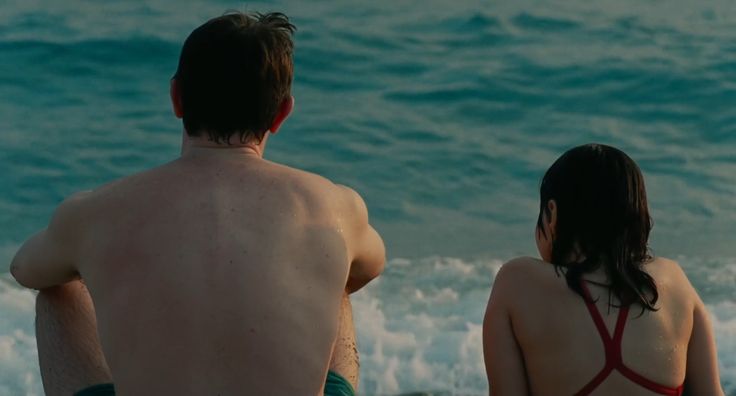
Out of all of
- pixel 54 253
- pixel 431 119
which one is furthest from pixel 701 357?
pixel 431 119

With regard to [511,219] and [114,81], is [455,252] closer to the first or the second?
[511,219]

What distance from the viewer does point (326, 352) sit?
103 inches

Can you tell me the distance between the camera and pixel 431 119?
9344 mm

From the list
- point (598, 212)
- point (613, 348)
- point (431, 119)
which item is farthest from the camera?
point (431, 119)

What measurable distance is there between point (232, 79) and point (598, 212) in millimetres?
920

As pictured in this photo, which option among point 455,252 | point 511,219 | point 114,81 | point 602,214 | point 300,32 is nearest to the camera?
point 602,214

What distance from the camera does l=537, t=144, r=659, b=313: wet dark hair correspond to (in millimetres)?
3119

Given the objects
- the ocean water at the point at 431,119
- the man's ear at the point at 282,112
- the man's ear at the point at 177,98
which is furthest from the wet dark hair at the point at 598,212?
the ocean water at the point at 431,119

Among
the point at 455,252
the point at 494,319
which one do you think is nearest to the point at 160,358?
the point at 494,319

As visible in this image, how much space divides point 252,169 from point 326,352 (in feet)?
1.25

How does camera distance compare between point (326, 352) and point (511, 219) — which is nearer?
point (326, 352)

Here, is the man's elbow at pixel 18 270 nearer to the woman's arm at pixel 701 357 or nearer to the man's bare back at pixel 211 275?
the man's bare back at pixel 211 275

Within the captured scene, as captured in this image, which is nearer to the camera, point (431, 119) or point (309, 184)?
point (309, 184)

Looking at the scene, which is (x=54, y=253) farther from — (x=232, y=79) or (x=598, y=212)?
(x=598, y=212)
